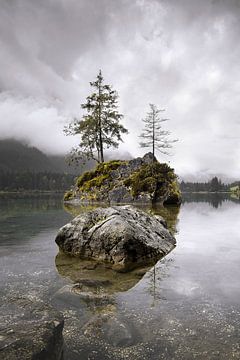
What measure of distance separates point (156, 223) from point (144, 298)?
6849mm

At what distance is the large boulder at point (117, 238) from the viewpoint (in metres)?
10.1

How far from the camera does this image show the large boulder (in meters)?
10.1

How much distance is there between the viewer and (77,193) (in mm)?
41219

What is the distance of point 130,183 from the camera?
3712cm

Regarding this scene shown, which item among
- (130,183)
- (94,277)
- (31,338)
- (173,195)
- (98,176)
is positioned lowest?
(94,277)

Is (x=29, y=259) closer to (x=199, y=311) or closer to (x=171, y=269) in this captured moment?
(x=171, y=269)

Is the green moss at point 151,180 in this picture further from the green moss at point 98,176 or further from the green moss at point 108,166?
the green moss at point 98,176

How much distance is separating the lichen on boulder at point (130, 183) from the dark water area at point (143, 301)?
24.5 m

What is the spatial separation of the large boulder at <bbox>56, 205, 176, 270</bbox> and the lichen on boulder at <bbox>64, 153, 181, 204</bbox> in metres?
23.0

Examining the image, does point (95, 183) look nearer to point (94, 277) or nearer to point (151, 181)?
point (151, 181)

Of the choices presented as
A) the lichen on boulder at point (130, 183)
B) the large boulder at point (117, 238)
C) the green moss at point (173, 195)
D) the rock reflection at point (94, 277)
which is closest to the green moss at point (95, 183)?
the lichen on boulder at point (130, 183)

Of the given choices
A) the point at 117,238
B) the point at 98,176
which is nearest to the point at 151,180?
the point at 98,176

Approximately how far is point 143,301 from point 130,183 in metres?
30.6

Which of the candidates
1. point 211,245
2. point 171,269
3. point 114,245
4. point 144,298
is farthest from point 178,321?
point 211,245
